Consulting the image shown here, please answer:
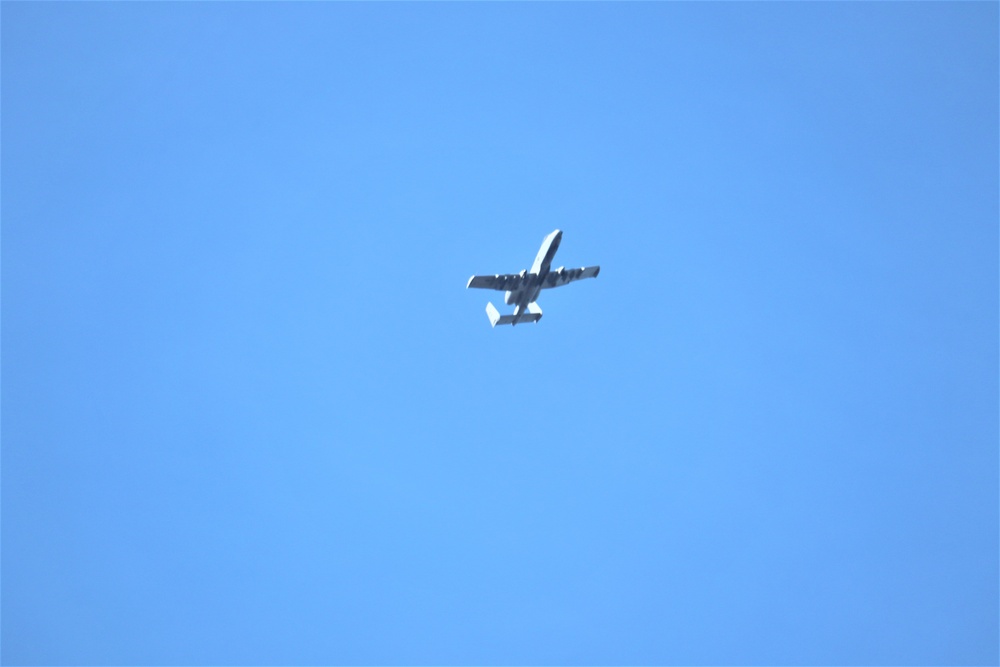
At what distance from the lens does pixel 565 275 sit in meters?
79.8

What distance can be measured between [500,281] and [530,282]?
2.08m

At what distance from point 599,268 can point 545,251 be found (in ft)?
22.9

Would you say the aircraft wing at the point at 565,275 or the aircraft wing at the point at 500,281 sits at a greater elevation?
the aircraft wing at the point at 565,275

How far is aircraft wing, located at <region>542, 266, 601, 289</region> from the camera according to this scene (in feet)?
260

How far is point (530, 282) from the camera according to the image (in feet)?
258

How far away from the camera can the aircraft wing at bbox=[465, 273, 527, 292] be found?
7712cm

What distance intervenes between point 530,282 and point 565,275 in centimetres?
270

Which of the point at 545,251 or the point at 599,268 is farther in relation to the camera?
the point at 599,268

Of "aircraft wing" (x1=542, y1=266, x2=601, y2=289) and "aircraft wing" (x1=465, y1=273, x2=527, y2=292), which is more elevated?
"aircraft wing" (x1=542, y1=266, x2=601, y2=289)

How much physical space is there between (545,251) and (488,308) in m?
8.49

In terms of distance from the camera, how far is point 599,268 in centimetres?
8175

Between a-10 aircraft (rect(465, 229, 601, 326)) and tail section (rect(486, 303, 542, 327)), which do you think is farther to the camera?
tail section (rect(486, 303, 542, 327))

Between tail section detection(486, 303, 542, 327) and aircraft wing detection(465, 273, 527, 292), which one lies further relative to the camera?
tail section detection(486, 303, 542, 327)

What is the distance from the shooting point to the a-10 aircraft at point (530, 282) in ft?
251
